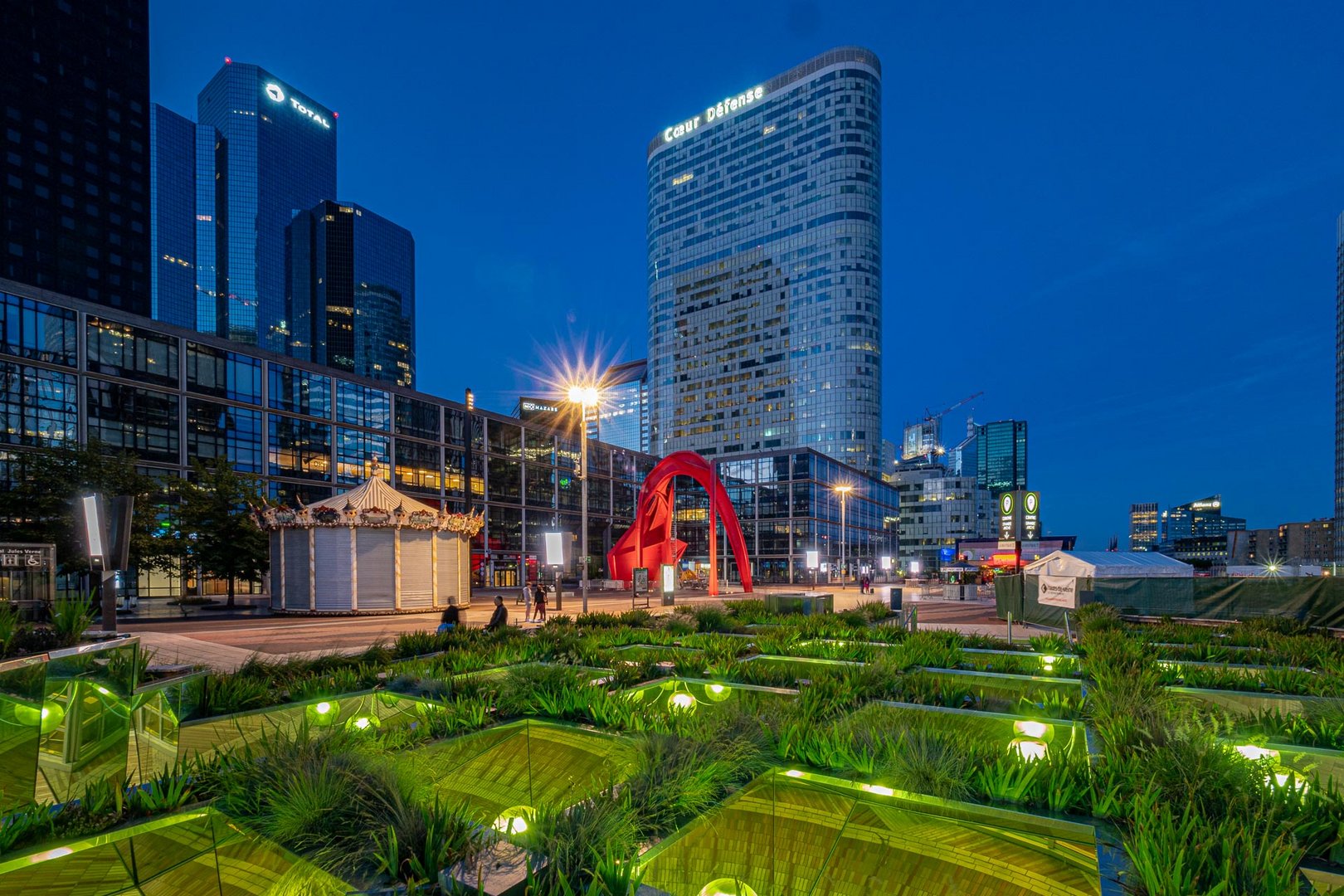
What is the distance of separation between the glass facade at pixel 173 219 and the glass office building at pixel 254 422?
158462 millimetres

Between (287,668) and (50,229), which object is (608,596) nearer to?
(287,668)

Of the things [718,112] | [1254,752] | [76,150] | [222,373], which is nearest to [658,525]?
[1254,752]

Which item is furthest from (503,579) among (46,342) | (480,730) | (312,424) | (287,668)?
(480,730)

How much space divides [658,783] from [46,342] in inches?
2047

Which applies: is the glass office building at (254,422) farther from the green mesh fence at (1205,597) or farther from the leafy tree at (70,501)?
the green mesh fence at (1205,597)

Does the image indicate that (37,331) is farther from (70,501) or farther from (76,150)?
(76,150)

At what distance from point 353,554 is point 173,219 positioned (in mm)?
214162

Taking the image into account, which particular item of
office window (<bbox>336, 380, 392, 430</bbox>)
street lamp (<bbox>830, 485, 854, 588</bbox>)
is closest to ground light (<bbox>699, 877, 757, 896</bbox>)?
street lamp (<bbox>830, 485, 854, 588</bbox>)

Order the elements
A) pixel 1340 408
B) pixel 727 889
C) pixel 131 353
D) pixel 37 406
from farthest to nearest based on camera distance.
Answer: pixel 1340 408, pixel 131 353, pixel 37 406, pixel 727 889

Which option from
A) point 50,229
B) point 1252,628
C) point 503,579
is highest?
point 50,229

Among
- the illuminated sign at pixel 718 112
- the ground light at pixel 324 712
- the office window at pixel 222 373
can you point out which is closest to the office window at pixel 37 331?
the office window at pixel 222 373

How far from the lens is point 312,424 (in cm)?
5272

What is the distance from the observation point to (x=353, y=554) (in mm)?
30625

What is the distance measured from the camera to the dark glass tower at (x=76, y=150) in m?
88.4
